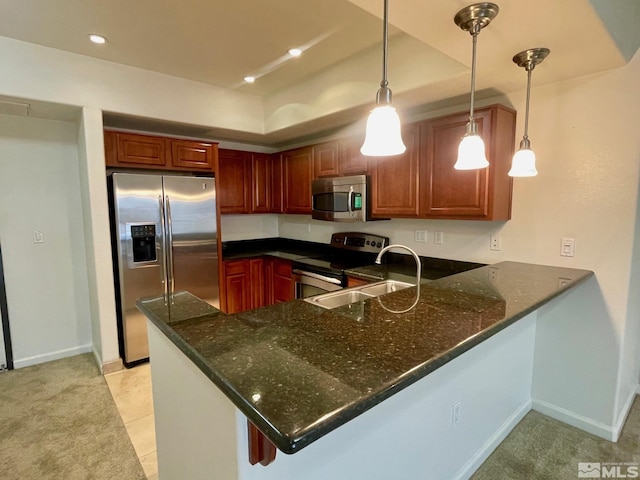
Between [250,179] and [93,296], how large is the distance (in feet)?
6.65

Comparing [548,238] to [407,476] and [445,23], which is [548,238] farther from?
[407,476]

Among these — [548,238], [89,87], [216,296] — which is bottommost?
[216,296]

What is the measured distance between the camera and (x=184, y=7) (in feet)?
6.56

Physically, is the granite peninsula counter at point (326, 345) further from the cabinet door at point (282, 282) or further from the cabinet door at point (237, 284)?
the cabinet door at point (237, 284)

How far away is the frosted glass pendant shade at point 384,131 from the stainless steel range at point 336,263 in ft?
5.61

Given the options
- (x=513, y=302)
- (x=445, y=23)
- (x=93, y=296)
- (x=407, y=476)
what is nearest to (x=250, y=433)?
(x=407, y=476)

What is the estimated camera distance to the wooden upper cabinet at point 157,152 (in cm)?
290

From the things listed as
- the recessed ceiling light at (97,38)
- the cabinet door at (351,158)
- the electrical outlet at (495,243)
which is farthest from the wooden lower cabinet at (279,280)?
the recessed ceiling light at (97,38)

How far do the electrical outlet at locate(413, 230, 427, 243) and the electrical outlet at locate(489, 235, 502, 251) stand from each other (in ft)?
1.82

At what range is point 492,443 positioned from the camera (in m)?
2.00

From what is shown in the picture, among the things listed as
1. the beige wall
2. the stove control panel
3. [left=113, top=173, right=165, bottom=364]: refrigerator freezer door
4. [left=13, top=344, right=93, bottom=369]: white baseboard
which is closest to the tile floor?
[left=113, top=173, right=165, bottom=364]: refrigerator freezer door

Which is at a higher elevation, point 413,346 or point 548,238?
point 548,238

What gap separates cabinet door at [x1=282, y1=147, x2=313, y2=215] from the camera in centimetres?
368

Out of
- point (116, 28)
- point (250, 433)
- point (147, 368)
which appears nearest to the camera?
point (250, 433)
